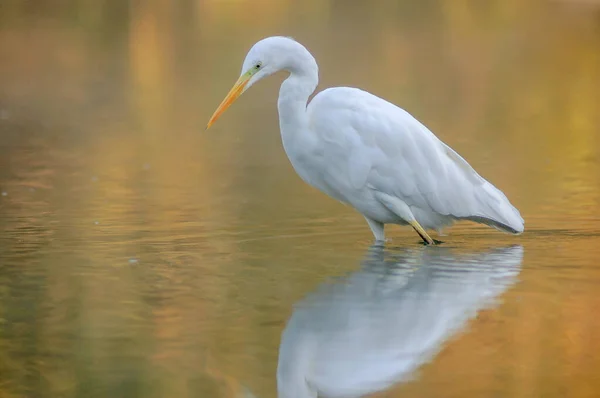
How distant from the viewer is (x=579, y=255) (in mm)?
7273

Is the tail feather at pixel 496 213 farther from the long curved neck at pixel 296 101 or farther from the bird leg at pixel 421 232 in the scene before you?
the long curved neck at pixel 296 101

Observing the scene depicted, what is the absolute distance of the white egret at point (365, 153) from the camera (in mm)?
7527

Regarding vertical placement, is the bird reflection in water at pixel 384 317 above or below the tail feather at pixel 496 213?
below

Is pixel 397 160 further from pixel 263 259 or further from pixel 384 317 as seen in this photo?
pixel 384 317

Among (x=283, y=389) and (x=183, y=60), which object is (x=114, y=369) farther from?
(x=183, y=60)

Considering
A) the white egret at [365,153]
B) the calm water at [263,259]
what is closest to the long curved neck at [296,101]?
the white egret at [365,153]

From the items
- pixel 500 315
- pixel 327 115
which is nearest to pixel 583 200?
pixel 327 115

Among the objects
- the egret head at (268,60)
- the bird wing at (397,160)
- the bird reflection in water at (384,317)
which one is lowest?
the bird reflection in water at (384,317)

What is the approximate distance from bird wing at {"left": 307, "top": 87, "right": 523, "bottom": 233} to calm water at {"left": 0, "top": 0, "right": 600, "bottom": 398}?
0.24 metres

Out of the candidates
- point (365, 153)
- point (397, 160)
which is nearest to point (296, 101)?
point (365, 153)

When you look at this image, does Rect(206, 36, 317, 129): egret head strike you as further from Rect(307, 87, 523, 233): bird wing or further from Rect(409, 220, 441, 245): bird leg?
Rect(409, 220, 441, 245): bird leg

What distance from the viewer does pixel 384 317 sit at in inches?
231

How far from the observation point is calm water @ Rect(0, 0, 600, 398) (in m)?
5.04

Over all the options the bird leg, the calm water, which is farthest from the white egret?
the calm water
